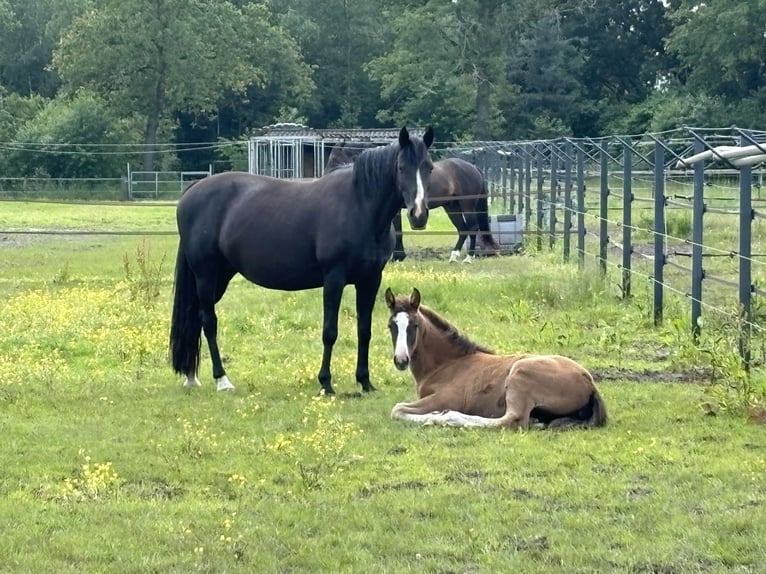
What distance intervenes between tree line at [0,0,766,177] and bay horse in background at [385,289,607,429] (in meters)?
44.2

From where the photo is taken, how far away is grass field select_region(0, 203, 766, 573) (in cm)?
472

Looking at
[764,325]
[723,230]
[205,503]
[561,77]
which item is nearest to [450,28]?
[561,77]

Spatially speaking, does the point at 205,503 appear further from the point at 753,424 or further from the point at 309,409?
the point at 753,424

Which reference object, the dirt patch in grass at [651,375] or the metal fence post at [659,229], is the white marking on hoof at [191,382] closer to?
the dirt patch in grass at [651,375]

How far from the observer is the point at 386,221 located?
339 inches

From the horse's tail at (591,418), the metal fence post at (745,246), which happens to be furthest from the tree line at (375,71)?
the horse's tail at (591,418)

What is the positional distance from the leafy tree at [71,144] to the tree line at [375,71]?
0.09 meters

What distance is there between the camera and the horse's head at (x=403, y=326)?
7.36 meters

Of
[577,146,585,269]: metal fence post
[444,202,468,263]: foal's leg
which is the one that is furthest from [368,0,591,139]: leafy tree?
[577,146,585,269]: metal fence post

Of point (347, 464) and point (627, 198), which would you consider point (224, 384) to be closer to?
point (347, 464)

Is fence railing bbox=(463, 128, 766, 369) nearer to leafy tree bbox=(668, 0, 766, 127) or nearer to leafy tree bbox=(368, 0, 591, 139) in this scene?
leafy tree bbox=(668, 0, 766, 127)

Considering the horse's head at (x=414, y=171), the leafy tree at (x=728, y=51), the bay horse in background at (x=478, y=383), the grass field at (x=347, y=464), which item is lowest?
the grass field at (x=347, y=464)

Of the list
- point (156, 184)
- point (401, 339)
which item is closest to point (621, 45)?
point (156, 184)

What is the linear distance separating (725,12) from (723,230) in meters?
32.8
